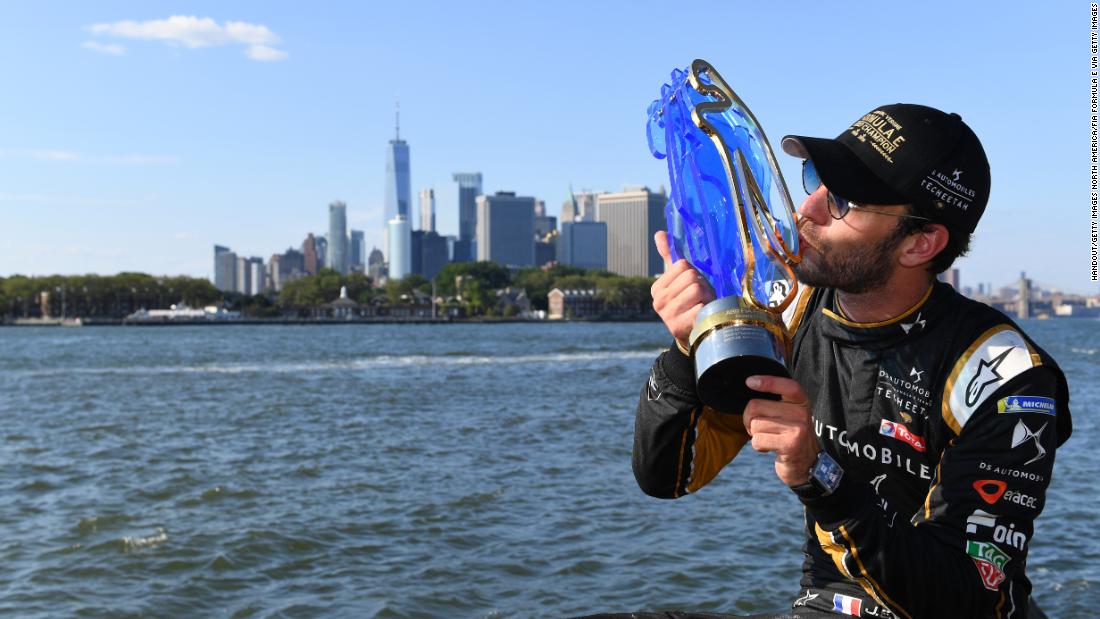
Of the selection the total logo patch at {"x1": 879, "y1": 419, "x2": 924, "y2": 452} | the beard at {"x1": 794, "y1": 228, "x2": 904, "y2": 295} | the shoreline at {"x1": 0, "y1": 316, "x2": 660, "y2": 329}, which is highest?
the beard at {"x1": 794, "y1": 228, "x2": 904, "y2": 295}

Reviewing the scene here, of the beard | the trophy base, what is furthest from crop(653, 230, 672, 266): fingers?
the trophy base

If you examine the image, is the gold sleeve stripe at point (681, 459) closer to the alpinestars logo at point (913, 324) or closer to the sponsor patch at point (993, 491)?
the alpinestars logo at point (913, 324)

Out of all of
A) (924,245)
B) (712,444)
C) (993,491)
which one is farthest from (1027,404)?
(712,444)

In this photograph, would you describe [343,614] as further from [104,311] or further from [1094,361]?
[104,311]

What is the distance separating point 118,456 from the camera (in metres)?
21.7

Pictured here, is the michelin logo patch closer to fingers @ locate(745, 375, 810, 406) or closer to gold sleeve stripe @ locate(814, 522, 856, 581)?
gold sleeve stripe @ locate(814, 522, 856, 581)

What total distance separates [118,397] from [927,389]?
3733 cm

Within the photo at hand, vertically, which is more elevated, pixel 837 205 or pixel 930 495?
pixel 837 205

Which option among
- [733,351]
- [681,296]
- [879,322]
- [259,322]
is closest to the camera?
[733,351]

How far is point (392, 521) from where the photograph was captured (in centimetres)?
1424

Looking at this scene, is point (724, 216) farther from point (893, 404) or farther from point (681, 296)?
point (893, 404)

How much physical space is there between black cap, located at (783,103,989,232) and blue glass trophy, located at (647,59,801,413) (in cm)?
15

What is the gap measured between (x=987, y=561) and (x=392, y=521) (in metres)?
12.4

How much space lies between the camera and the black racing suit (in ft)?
7.90
